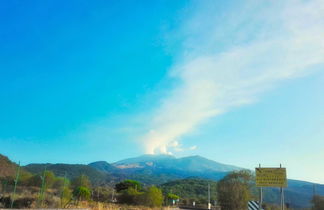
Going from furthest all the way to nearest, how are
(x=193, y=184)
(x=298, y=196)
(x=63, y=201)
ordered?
1. (x=298, y=196)
2. (x=193, y=184)
3. (x=63, y=201)

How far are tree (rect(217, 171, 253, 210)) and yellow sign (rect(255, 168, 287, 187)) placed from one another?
489 inches

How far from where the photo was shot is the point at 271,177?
17.6 m

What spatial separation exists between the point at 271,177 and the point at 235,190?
43.1 feet

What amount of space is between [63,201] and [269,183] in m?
13.0

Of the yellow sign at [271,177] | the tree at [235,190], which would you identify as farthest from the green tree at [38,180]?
the yellow sign at [271,177]

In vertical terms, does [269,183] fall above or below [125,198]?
above

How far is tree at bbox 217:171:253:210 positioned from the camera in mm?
29562

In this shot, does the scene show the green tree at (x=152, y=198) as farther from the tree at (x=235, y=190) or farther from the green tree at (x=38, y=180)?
the green tree at (x=38, y=180)

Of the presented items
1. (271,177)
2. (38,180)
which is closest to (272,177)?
(271,177)

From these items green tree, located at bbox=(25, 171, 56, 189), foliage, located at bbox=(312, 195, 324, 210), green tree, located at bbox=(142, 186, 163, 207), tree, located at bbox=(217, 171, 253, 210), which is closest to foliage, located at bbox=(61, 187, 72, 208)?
green tree, located at bbox=(25, 171, 56, 189)

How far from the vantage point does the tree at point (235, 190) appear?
2956 cm

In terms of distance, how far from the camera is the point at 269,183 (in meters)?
17.6

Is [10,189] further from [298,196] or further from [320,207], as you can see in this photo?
[298,196]

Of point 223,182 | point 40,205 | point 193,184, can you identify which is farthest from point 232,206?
point 193,184
